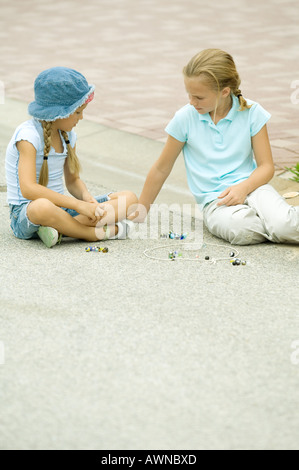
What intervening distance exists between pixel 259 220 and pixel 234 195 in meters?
0.18

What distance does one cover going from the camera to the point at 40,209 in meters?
3.44

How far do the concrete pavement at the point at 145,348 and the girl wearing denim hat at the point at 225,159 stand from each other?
0.12 metres

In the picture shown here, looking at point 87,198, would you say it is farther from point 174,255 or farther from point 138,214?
point 174,255

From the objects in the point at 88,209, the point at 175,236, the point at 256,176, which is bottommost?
the point at 175,236

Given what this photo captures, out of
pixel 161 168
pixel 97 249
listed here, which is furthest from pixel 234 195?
pixel 97 249

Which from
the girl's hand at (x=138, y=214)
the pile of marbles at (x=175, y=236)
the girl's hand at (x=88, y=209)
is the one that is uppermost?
the girl's hand at (x=88, y=209)

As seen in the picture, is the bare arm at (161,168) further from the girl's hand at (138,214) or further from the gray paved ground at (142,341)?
the gray paved ground at (142,341)

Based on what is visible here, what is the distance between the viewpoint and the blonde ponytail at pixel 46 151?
11.5 ft

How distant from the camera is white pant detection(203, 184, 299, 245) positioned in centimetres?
352

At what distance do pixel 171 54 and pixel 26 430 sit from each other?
23.4ft

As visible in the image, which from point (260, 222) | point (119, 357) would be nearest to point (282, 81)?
point (260, 222)

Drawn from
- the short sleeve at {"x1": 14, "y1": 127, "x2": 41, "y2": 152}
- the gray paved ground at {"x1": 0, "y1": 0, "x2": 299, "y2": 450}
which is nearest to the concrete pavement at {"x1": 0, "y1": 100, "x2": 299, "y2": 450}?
the gray paved ground at {"x1": 0, "y1": 0, "x2": 299, "y2": 450}

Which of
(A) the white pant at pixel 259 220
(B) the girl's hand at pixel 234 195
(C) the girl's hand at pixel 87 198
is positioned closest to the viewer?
(A) the white pant at pixel 259 220

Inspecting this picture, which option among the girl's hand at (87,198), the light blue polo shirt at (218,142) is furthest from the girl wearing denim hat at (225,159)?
the girl's hand at (87,198)
